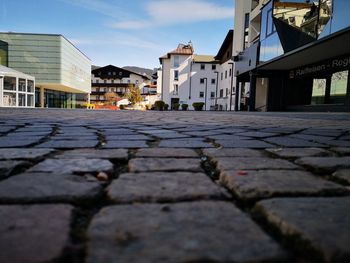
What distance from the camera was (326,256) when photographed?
0.79m

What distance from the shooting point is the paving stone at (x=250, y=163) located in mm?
Result: 1845

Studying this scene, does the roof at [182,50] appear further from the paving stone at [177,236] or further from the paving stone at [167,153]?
the paving stone at [177,236]

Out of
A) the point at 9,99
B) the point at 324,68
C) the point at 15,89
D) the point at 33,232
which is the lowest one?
the point at 33,232

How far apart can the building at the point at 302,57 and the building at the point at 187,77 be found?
27.8 m

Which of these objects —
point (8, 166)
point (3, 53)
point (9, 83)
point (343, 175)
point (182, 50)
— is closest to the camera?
point (343, 175)

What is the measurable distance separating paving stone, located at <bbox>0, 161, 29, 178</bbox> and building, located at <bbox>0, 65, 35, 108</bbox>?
3151 centimetres

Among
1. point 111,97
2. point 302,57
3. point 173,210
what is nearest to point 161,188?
point 173,210

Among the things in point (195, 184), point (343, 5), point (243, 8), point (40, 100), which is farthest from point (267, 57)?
point (40, 100)

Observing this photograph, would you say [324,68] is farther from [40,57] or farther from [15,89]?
[40,57]

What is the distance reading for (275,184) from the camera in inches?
57.6

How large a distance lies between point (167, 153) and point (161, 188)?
A: 987 millimetres

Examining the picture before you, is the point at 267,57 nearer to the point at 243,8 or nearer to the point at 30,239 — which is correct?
the point at 243,8

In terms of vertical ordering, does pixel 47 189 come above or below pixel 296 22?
below

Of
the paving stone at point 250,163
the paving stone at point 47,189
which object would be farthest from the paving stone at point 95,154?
the paving stone at point 250,163
